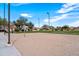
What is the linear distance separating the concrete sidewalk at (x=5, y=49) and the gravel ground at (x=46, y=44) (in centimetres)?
9

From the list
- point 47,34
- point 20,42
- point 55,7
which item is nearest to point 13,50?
point 20,42

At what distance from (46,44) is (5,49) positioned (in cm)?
72

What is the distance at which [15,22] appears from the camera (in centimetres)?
508

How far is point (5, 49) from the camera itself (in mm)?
4945

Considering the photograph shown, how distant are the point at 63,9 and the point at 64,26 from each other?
0.97 ft

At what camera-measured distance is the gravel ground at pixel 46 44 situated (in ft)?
15.9

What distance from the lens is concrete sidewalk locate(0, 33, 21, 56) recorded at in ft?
15.7

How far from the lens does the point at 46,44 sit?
509 cm

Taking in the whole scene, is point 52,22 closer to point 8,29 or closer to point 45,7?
point 45,7

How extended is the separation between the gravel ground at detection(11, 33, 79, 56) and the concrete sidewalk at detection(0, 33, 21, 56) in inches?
3.6

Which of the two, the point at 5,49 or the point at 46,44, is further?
the point at 46,44

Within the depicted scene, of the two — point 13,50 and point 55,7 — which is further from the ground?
point 55,7

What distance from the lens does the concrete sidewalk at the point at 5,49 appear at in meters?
4.77

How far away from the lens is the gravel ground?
484 centimetres
